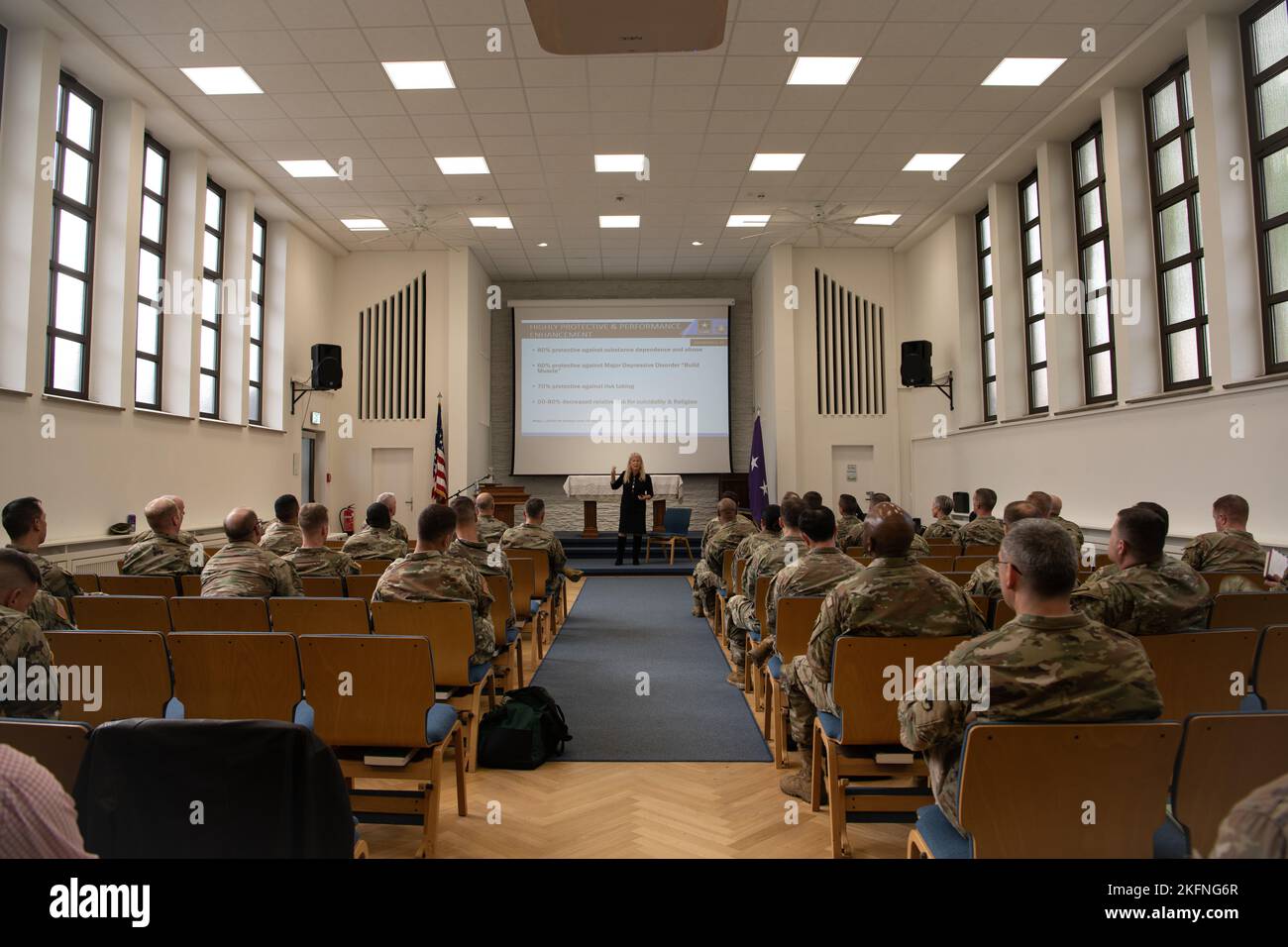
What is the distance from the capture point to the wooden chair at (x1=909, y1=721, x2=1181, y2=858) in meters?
1.45

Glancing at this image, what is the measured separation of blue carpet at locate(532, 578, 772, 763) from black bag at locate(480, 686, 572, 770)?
0.14 m

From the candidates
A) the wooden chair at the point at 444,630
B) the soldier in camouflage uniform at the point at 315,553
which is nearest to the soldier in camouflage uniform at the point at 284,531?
the soldier in camouflage uniform at the point at 315,553

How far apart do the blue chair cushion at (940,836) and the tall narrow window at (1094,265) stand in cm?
700

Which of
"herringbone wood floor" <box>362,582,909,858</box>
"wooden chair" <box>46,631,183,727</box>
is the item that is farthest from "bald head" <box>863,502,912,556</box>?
"wooden chair" <box>46,631,183,727</box>

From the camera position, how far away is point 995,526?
5852 millimetres

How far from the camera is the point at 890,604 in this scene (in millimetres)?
2424

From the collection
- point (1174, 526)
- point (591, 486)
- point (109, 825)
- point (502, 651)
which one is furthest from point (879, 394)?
point (109, 825)

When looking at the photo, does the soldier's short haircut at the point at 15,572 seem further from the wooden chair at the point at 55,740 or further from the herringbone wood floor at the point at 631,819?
the herringbone wood floor at the point at 631,819

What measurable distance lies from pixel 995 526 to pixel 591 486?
691cm

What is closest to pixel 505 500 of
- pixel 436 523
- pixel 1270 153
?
pixel 436 523

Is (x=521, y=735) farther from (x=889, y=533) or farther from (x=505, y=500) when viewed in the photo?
(x=505, y=500)

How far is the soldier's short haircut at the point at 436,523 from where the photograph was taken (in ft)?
10.8

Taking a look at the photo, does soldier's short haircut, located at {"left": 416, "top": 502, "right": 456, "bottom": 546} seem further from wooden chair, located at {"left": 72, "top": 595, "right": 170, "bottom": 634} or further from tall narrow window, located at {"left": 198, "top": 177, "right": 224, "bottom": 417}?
tall narrow window, located at {"left": 198, "top": 177, "right": 224, "bottom": 417}

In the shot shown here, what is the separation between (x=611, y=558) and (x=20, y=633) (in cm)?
905
